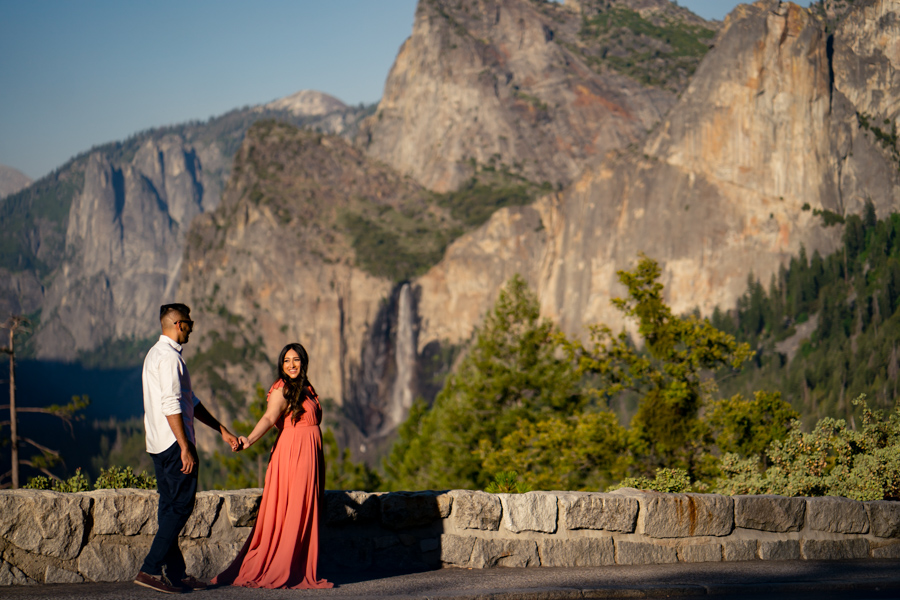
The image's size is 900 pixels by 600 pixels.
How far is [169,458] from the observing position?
8.21 meters

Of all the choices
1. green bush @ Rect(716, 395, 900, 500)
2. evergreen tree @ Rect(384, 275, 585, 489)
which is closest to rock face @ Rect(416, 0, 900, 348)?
evergreen tree @ Rect(384, 275, 585, 489)

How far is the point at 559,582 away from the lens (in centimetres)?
900

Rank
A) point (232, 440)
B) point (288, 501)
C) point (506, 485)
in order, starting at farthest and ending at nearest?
point (506, 485), point (288, 501), point (232, 440)

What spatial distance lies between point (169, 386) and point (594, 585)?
4775 millimetres

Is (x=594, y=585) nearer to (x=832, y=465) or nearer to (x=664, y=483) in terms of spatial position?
(x=664, y=483)

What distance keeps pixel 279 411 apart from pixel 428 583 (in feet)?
7.79

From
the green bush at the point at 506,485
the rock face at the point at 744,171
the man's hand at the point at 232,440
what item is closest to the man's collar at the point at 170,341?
the man's hand at the point at 232,440

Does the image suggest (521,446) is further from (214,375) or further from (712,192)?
(214,375)

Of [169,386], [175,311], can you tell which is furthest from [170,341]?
[169,386]

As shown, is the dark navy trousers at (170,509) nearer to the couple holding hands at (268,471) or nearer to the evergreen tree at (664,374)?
the couple holding hands at (268,471)

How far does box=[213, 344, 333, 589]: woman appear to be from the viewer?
854cm

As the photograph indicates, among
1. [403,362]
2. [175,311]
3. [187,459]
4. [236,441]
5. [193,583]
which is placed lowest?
[193,583]

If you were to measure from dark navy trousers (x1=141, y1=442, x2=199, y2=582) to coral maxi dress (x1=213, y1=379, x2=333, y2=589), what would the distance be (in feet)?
2.07

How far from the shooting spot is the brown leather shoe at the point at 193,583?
829 centimetres
